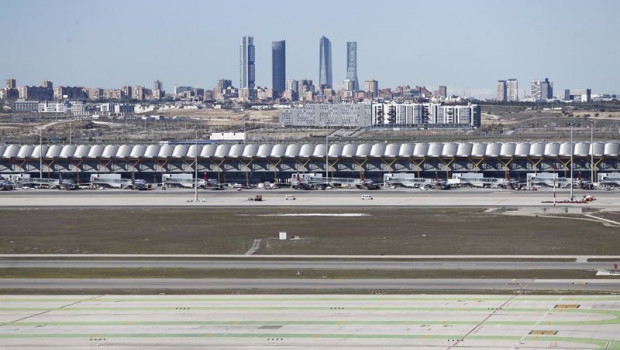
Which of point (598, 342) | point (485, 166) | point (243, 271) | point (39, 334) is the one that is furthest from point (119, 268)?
point (485, 166)

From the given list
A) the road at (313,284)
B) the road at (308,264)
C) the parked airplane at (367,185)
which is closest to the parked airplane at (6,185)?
the parked airplane at (367,185)

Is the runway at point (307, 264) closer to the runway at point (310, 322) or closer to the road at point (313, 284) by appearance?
the road at point (313, 284)

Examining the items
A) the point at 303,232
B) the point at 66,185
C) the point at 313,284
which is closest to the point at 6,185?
the point at 66,185

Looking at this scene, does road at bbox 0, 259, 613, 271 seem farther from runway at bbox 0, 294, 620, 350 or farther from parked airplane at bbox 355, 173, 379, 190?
parked airplane at bbox 355, 173, 379, 190

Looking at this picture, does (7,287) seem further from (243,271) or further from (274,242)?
(274,242)

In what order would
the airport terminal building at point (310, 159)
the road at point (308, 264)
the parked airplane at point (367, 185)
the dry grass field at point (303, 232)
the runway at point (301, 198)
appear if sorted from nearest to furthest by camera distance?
the road at point (308, 264)
the dry grass field at point (303, 232)
the runway at point (301, 198)
the parked airplane at point (367, 185)
the airport terminal building at point (310, 159)

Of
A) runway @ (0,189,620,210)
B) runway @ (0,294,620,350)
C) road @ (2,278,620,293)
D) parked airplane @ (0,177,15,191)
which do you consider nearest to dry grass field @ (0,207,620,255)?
runway @ (0,189,620,210)
